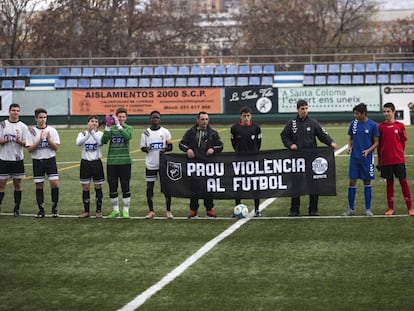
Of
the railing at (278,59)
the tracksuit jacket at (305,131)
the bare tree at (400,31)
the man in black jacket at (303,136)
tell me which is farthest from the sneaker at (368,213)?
the bare tree at (400,31)

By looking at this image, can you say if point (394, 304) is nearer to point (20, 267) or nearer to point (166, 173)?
point (20, 267)

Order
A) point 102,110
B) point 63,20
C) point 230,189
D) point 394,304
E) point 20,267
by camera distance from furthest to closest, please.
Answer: point 63,20 < point 102,110 < point 230,189 < point 20,267 < point 394,304

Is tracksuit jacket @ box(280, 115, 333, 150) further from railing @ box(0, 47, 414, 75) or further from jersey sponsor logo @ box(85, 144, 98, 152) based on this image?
railing @ box(0, 47, 414, 75)

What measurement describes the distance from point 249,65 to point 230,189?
35254 millimetres

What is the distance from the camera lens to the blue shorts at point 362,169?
40.6 feet

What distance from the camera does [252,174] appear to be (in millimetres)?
12898

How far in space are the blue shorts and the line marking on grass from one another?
5.91 feet

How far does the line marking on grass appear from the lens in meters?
7.59

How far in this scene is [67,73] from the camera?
47.4 metres

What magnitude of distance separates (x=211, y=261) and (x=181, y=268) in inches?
19.2

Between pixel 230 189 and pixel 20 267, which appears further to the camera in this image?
pixel 230 189

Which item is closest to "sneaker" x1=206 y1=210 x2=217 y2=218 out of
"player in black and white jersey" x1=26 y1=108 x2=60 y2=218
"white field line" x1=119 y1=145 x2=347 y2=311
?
"white field line" x1=119 y1=145 x2=347 y2=311

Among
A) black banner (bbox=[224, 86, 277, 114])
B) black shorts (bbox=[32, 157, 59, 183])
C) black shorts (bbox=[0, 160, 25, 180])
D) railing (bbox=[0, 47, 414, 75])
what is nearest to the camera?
black shorts (bbox=[32, 157, 59, 183])

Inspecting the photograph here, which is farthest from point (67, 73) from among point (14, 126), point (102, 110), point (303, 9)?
point (14, 126)
